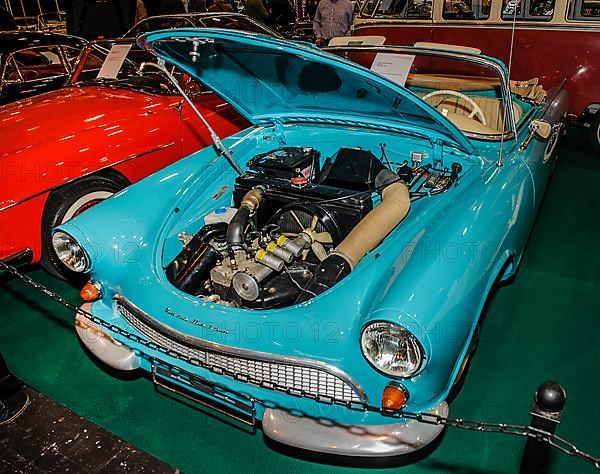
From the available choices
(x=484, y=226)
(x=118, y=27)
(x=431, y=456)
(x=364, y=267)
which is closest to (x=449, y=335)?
(x=364, y=267)

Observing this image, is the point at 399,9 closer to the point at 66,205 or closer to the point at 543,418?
the point at 66,205

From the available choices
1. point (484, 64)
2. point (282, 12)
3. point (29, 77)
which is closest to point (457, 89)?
point (484, 64)

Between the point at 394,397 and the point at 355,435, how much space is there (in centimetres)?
21

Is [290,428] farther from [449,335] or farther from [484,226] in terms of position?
[484,226]

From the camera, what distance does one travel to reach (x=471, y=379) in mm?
2576

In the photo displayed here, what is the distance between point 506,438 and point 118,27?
27.8ft

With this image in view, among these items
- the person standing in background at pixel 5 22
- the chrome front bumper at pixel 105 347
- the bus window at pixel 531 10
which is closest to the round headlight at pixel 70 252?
the chrome front bumper at pixel 105 347

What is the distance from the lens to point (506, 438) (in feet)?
7.37

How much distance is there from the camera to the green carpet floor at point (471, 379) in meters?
2.19

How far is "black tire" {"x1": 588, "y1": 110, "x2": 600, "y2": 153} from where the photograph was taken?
543 cm

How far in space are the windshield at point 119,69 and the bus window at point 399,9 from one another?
3719mm

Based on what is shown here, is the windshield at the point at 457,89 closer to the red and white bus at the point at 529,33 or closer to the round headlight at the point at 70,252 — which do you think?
the round headlight at the point at 70,252

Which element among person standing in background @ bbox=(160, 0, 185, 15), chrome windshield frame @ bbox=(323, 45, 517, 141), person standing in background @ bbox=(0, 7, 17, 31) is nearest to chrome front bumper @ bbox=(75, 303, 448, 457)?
chrome windshield frame @ bbox=(323, 45, 517, 141)

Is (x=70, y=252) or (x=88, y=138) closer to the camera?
(x=70, y=252)
